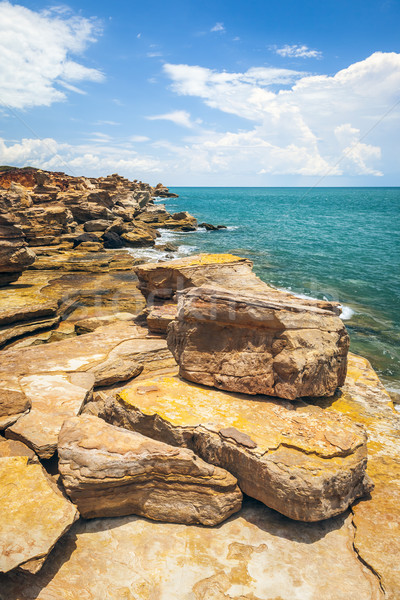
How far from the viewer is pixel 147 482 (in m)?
3.71

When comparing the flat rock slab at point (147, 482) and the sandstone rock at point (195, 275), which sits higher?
the sandstone rock at point (195, 275)

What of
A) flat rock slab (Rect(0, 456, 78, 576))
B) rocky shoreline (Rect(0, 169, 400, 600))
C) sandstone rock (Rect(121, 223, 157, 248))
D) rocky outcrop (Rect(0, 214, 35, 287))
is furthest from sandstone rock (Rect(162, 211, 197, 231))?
flat rock slab (Rect(0, 456, 78, 576))

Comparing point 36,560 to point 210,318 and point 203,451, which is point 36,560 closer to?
point 203,451

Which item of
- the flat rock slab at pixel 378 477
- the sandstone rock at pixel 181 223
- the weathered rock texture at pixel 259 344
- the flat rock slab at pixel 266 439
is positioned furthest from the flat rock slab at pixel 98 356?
the sandstone rock at pixel 181 223

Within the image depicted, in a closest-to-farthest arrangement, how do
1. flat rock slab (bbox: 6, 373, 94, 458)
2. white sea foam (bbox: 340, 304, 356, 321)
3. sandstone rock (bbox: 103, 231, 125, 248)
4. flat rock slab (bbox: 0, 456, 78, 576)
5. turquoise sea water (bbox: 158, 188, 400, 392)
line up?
flat rock slab (bbox: 0, 456, 78, 576) < flat rock slab (bbox: 6, 373, 94, 458) < turquoise sea water (bbox: 158, 188, 400, 392) < white sea foam (bbox: 340, 304, 356, 321) < sandstone rock (bbox: 103, 231, 125, 248)

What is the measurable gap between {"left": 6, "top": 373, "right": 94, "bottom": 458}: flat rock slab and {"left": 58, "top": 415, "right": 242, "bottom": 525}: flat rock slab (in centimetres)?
51

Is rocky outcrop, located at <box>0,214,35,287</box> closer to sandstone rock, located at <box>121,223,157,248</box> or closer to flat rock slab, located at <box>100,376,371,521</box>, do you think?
flat rock slab, located at <box>100,376,371,521</box>

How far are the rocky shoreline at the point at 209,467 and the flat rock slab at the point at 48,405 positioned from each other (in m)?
0.02

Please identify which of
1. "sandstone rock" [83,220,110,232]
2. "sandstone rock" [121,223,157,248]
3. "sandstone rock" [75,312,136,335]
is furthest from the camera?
"sandstone rock" [83,220,110,232]

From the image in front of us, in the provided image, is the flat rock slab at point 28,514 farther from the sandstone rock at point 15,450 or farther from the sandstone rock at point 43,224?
the sandstone rock at point 43,224

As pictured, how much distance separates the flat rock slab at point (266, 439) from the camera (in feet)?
11.6

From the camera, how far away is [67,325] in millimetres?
10008

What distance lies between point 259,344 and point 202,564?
8.16 feet

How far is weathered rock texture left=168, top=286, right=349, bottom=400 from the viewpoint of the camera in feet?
15.3
